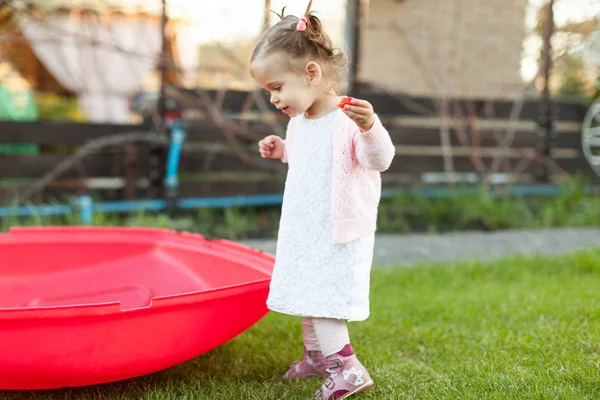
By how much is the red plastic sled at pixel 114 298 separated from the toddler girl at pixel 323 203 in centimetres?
14

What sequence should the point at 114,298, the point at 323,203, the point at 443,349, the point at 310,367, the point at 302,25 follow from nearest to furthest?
the point at 302,25
the point at 323,203
the point at 310,367
the point at 443,349
the point at 114,298

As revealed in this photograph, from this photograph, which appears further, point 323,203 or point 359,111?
point 323,203

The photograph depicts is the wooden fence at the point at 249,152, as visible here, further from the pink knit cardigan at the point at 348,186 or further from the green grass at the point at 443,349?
the pink knit cardigan at the point at 348,186

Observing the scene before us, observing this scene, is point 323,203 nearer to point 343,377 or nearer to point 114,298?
point 343,377

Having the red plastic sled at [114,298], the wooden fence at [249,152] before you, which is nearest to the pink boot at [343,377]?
the red plastic sled at [114,298]

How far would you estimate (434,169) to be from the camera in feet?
17.2

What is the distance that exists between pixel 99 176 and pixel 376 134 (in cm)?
311

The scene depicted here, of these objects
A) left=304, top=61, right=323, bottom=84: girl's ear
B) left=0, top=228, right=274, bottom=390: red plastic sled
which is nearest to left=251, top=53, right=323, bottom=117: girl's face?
left=304, top=61, right=323, bottom=84: girl's ear

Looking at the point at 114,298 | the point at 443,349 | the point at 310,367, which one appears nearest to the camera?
the point at 310,367

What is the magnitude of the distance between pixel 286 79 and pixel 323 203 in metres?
0.30

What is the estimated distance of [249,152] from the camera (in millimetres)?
4746

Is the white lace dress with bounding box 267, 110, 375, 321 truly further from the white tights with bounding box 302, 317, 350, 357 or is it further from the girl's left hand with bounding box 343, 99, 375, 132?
the girl's left hand with bounding box 343, 99, 375, 132

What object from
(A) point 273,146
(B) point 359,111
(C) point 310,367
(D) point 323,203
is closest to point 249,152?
(A) point 273,146

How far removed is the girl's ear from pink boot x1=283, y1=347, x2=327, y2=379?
72cm
